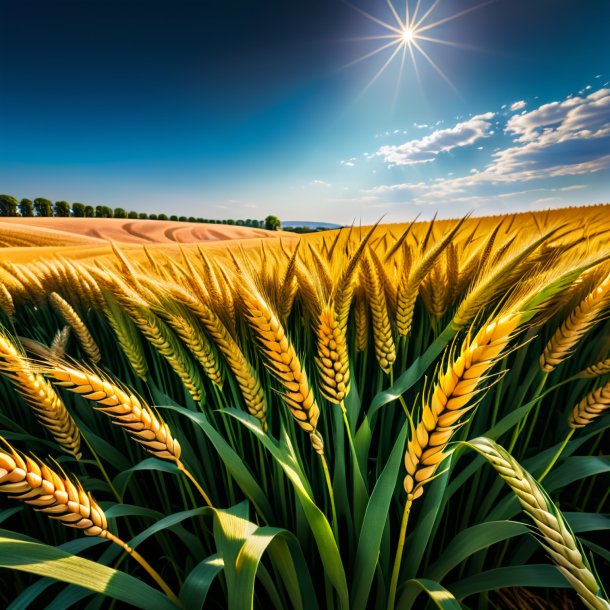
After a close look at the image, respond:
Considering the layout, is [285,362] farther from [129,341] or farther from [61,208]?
[61,208]

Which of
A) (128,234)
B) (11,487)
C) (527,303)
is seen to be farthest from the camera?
(128,234)

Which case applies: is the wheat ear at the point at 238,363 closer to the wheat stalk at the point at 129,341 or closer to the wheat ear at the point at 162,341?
the wheat ear at the point at 162,341

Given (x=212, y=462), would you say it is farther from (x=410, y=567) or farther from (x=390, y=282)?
(x=390, y=282)

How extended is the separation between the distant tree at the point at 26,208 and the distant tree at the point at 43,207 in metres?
0.95

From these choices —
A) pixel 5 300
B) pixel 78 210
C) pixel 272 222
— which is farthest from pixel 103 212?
pixel 5 300

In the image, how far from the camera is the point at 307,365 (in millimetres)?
1105

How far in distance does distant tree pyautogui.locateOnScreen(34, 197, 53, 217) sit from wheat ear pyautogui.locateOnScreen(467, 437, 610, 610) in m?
68.4

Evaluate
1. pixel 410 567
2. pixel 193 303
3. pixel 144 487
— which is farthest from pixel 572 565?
pixel 144 487

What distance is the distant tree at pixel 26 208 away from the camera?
5047 cm

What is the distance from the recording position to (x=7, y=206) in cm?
4812

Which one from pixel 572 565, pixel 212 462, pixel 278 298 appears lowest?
pixel 212 462

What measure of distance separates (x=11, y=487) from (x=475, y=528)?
0.79 m

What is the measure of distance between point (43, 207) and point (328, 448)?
6870cm

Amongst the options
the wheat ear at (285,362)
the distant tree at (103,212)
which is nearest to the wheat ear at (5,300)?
the wheat ear at (285,362)
